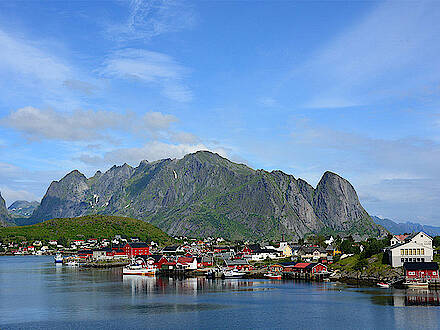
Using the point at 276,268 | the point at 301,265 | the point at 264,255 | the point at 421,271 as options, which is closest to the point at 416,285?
the point at 421,271

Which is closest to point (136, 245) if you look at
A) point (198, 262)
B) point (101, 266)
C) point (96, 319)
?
point (101, 266)

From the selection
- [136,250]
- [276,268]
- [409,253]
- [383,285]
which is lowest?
[136,250]

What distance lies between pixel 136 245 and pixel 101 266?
24.7 metres

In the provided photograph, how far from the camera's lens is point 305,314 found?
53.3 metres

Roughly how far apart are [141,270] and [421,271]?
66988 millimetres

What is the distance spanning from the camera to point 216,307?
58156 millimetres

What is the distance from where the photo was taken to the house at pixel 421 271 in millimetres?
71750

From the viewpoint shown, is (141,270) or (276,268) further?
(141,270)

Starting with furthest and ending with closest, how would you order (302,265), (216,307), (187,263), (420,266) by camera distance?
(187,263)
(302,265)
(420,266)
(216,307)

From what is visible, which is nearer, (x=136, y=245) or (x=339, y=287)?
(x=339, y=287)

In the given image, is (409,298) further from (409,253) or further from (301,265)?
(301,265)

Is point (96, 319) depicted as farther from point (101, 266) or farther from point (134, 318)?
point (101, 266)

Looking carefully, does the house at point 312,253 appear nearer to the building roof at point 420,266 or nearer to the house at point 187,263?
the house at point 187,263

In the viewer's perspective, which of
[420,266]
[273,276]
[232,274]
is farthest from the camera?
[232,274]
